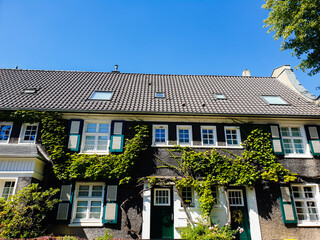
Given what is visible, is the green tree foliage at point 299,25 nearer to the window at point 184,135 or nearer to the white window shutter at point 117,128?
the window at point 184,135

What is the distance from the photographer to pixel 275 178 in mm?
10219

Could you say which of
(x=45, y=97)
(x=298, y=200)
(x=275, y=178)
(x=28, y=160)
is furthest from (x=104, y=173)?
(x=298, y=200)

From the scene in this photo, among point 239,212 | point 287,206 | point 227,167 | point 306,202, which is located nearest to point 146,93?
point 227,167

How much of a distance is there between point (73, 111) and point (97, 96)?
6.80 feet

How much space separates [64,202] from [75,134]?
120 inches

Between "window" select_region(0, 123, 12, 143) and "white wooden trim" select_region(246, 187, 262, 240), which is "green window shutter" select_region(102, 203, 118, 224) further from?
"white wooden trim" select_region(246, 187, 262, 240)

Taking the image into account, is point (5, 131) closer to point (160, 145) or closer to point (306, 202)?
point (160, 145)

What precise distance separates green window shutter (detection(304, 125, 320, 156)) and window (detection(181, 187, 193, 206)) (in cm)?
622

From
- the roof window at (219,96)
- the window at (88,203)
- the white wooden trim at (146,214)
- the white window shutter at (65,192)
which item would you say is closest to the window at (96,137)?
the window at (88,203)

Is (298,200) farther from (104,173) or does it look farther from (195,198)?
(104,173)

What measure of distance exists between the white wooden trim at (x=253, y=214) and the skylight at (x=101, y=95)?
858cm

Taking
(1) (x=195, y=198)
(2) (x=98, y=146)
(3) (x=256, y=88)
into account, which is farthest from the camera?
(3) (x=256, y=88)

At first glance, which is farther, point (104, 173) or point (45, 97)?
point (45, 97)

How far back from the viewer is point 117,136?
35.7 feet
